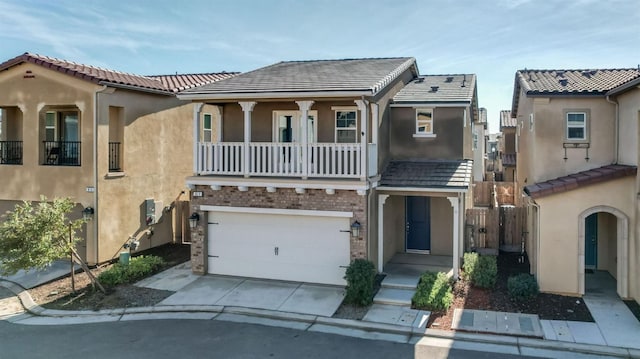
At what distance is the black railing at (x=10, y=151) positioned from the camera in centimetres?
1762

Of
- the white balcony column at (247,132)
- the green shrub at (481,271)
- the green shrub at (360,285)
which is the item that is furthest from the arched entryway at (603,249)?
the white balcony column at (247,132)

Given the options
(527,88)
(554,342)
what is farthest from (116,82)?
(554,342)

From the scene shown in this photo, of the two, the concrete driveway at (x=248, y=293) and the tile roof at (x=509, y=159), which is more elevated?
the tile roof at (x=509, y=159)

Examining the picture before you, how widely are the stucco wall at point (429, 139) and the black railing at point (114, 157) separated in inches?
380

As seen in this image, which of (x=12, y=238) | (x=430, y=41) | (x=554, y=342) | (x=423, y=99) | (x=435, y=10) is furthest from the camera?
(x=430, y=41)

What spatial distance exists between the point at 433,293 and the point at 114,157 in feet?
38.9

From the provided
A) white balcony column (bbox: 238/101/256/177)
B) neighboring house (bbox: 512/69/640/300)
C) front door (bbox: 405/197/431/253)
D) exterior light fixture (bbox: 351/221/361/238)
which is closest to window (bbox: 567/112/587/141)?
neighboring house (bbox: 512/69/640/300)

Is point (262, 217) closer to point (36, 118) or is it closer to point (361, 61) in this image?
point (361, 61)

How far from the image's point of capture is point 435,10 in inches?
531

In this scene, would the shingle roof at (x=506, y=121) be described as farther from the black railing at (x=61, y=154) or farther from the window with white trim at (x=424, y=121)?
the black railing at (x=61, y=154)

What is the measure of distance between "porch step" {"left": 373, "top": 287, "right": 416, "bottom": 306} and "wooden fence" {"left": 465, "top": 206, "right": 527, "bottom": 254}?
4862mm

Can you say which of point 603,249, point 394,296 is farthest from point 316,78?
point 603,249

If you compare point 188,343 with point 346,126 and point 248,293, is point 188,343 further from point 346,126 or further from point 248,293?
point 346,126

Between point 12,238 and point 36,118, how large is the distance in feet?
20.4
